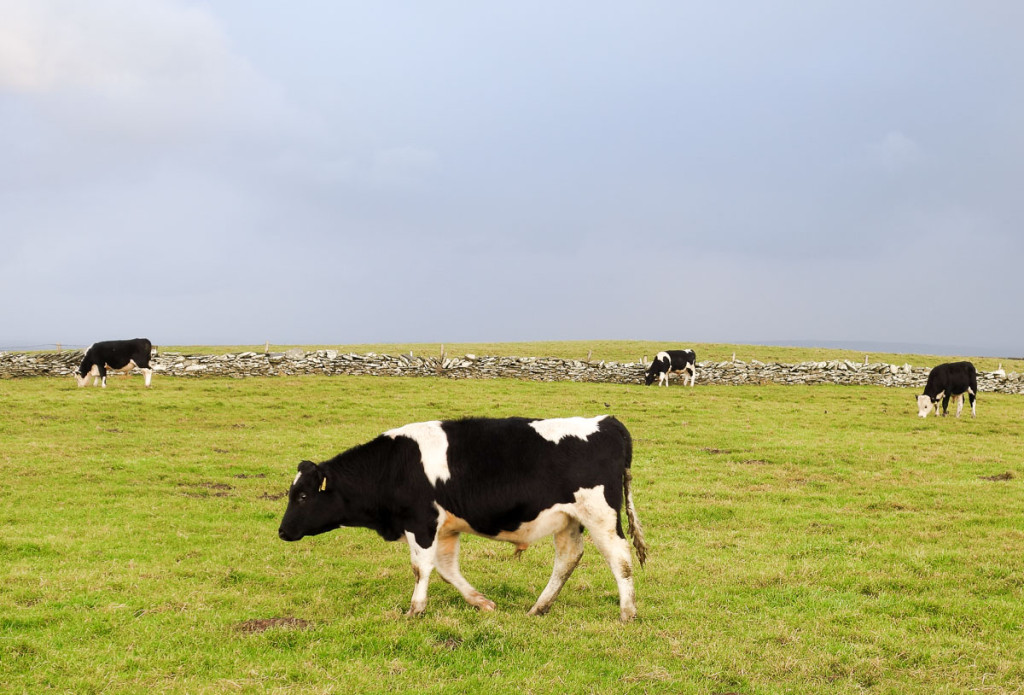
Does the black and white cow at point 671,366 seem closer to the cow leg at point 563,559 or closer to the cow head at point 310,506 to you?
the cow leg at point 563,559

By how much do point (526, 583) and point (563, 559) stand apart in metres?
1.36

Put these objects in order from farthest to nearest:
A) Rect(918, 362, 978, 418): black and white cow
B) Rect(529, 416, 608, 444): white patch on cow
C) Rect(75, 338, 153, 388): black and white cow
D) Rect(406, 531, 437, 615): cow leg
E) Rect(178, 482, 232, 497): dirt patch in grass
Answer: Rect(75, 338, 153, 388): black and white cow → Rect(918, 362, 978, 418): black and white cow → Rect(178, 482, 232, 497): dirt patch in grass → Rect(529, 416, 608, 444): white patch on cow → Rect(406, 531, 437, 615): cow leg

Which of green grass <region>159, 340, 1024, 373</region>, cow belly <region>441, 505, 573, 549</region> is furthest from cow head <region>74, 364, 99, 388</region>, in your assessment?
cow belly <region>441, 505, 573, 549</region>

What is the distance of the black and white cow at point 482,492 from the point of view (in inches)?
294

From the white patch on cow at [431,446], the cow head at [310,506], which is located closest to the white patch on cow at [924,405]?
the white patch on cow at [431,446]

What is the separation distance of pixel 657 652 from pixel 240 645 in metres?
4.06

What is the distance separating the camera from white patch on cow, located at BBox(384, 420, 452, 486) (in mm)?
7691

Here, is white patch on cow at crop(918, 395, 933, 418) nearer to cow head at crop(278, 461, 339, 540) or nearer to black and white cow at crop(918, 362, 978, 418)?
black and white cow at crop(918, 362, 978, 418)

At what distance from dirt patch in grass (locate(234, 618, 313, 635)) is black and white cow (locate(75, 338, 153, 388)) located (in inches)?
1058

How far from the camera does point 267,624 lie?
7.48 m

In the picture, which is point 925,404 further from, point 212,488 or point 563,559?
point 212,488

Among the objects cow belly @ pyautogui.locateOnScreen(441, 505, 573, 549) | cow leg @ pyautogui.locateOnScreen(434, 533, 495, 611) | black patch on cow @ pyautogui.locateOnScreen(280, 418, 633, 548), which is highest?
black patch on cow @ pyautogui.locateOnScreen(280, 418, 633, 548)

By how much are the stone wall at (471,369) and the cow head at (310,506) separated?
29474 millimetres

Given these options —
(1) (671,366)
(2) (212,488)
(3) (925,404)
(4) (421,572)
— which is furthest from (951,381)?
(4) (421,572)
